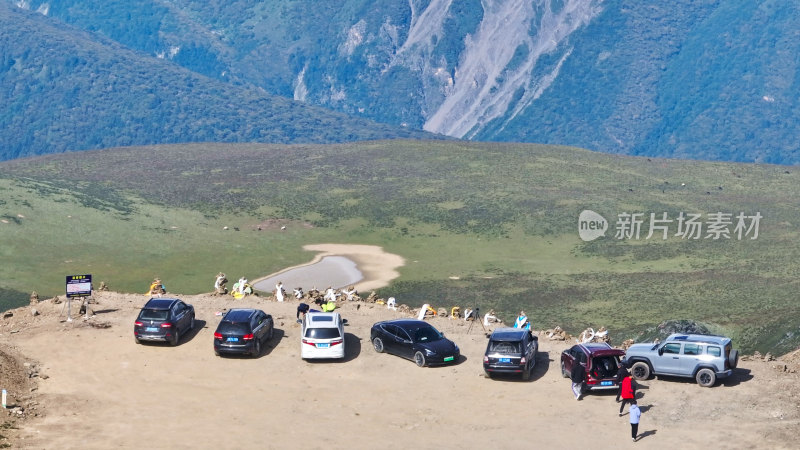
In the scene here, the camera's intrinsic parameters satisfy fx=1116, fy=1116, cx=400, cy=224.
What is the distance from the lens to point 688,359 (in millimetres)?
39125

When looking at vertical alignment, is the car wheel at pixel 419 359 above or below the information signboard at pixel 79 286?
below

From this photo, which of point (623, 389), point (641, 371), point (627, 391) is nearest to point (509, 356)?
point (641, 371)

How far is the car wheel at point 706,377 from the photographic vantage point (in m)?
38.7

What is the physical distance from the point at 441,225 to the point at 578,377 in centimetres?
7863

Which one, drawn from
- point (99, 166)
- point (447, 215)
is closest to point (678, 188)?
point (447, 215)

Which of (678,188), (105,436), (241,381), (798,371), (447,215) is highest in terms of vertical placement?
(678,188)

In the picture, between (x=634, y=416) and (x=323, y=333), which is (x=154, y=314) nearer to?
(x=323, y=333)

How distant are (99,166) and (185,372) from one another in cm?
10816

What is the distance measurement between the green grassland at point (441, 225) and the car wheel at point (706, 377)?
15826 millimetres

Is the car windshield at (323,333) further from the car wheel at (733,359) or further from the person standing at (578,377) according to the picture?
the car wheel at (733,359)

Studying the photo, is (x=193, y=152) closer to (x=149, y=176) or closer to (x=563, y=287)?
(x=149, y=176)

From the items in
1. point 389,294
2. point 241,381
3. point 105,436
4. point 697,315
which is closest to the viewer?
point 105,436

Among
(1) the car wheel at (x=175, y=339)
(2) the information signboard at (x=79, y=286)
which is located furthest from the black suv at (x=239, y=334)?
(2) the information signboard at (x=79, y=286)

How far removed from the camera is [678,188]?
13512cm
